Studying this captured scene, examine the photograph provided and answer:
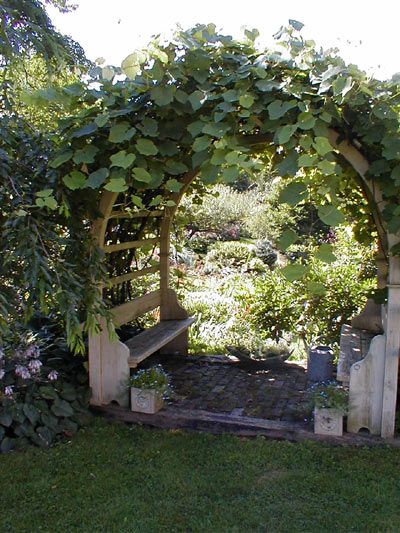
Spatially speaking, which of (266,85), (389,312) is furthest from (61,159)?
(389,312)

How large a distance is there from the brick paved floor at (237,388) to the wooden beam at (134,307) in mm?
616

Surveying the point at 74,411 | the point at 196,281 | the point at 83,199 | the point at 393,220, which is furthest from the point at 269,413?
the point at 196,281

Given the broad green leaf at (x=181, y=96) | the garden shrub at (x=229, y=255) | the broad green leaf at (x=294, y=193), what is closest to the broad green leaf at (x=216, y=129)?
the broad green leaf at (x=181, y=96)

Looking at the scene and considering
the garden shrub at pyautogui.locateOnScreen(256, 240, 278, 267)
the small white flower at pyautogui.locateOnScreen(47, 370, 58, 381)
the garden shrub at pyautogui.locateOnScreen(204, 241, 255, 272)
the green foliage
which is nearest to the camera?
the small white flower at pyautogui.locateOnScreen(47, 370, 58, 381)

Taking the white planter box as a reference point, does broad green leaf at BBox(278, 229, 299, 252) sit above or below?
above

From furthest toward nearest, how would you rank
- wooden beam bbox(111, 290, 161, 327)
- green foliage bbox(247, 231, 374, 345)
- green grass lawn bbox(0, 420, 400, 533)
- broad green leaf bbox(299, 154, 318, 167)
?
green foliage bbox(247, 231, 374, 345), wooden beam bbox(111, 290, 161, 327), broad green leaf bbox(299, 154, 318, 167), green grass lawn bbox(0, 420, 400, 533)

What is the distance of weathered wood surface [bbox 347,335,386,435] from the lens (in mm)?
3254

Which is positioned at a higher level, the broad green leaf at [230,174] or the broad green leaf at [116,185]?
the broad green leaf at [230,174]

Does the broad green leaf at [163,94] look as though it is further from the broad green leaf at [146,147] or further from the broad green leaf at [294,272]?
the broad green leaf at [294,272]

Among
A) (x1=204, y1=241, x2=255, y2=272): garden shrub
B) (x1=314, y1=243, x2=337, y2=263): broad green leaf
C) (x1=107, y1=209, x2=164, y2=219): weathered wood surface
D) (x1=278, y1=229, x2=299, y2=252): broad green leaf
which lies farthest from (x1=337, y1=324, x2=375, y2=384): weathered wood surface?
(x1=204, y1=241, x2=255, y2=272): garden shrub

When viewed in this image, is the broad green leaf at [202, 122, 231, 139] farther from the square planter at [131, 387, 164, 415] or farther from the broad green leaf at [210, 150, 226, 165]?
the square planter at [131, 387, 164, 415]

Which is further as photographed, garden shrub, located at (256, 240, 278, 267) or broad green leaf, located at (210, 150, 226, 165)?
garden shrub, located at (256, 240, 278, 267)

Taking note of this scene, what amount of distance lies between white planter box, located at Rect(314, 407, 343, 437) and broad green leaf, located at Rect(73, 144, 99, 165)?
6.83 ft

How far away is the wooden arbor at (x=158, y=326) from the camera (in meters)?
3.12
